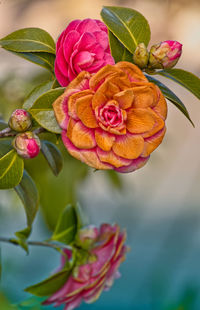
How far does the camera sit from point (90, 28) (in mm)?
391

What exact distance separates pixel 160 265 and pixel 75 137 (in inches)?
98.7

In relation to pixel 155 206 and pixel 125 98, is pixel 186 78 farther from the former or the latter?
pixel 155 206

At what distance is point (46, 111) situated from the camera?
1.22 feet

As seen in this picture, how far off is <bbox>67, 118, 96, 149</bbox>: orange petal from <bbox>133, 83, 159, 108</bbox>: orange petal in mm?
46

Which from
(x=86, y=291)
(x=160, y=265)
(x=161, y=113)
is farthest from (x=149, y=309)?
(x=161, y=113)

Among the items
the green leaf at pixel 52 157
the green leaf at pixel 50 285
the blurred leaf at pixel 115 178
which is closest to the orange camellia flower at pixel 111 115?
the green leaf at pixel 52 157

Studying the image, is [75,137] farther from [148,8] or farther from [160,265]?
[160,265]

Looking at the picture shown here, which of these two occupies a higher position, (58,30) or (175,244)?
(58,30)

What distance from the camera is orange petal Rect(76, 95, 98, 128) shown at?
0.35 metres

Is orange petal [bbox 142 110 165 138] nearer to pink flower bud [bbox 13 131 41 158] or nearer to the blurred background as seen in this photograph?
pink flower bud [bbox 13 131 41 158]

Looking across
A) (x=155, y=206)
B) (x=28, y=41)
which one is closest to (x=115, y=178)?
(x=28, y=41)

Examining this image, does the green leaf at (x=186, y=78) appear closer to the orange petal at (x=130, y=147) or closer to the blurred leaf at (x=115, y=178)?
the orange petal at (x=130, y=147)

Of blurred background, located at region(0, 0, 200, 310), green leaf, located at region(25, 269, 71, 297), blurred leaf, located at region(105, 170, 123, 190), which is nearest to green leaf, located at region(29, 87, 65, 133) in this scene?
green leaf, located at region(25, 269, 71, 297)

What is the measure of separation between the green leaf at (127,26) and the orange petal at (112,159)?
0.30 ft
